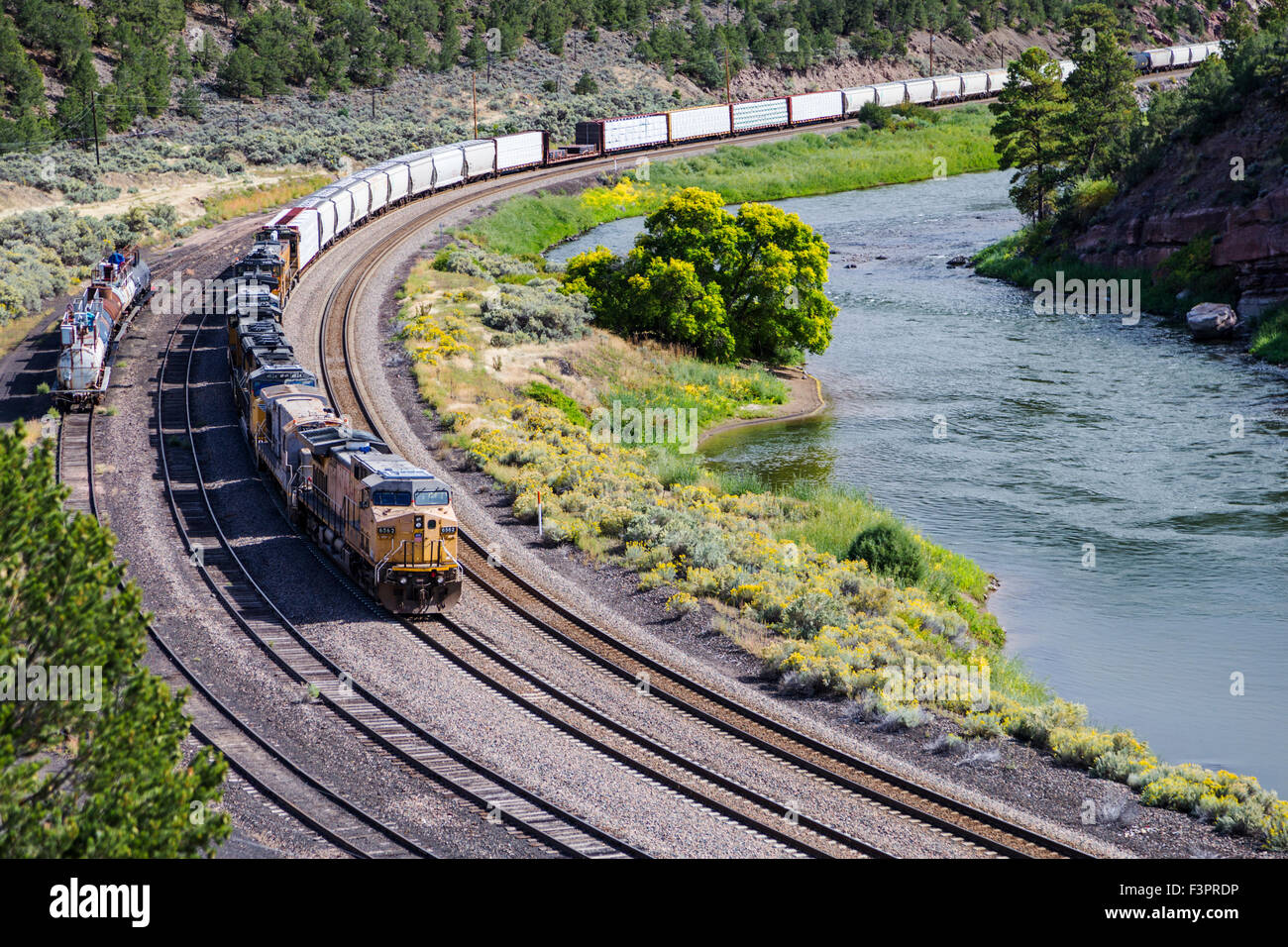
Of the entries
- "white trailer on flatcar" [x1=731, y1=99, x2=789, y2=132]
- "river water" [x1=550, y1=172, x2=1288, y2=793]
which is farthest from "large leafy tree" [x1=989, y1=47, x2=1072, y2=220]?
"white trailer on flatcar" [x1=731, y1=99, x2=789, y2=132]

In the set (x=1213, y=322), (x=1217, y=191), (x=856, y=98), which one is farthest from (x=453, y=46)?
(x=1213, y=322)

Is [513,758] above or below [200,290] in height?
below

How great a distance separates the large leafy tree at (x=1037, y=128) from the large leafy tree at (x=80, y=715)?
84365mm

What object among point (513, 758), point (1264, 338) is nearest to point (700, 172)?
point (1264, 338)

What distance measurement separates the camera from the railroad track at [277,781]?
75.2 feet

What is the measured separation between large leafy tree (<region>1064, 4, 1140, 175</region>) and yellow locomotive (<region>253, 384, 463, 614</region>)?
229ft

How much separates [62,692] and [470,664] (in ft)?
47.6

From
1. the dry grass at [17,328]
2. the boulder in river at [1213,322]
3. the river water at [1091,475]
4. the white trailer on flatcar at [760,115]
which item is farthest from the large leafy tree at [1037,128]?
the dry grass at [17,328]

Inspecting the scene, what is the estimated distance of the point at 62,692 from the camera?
53.9 ft

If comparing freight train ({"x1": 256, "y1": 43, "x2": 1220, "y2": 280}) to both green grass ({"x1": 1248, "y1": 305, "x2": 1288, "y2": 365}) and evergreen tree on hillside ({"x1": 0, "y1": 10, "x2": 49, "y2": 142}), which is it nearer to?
evergreen tree on hillside ({"x1": 0, "y1": 10, "x2": 49, "y2": 142})

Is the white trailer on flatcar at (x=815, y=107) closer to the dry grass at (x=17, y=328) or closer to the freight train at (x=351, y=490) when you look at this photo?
the dry grass at (x=17, y=328)

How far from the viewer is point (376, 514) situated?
107ft

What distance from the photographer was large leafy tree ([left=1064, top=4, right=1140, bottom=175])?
9194cm
